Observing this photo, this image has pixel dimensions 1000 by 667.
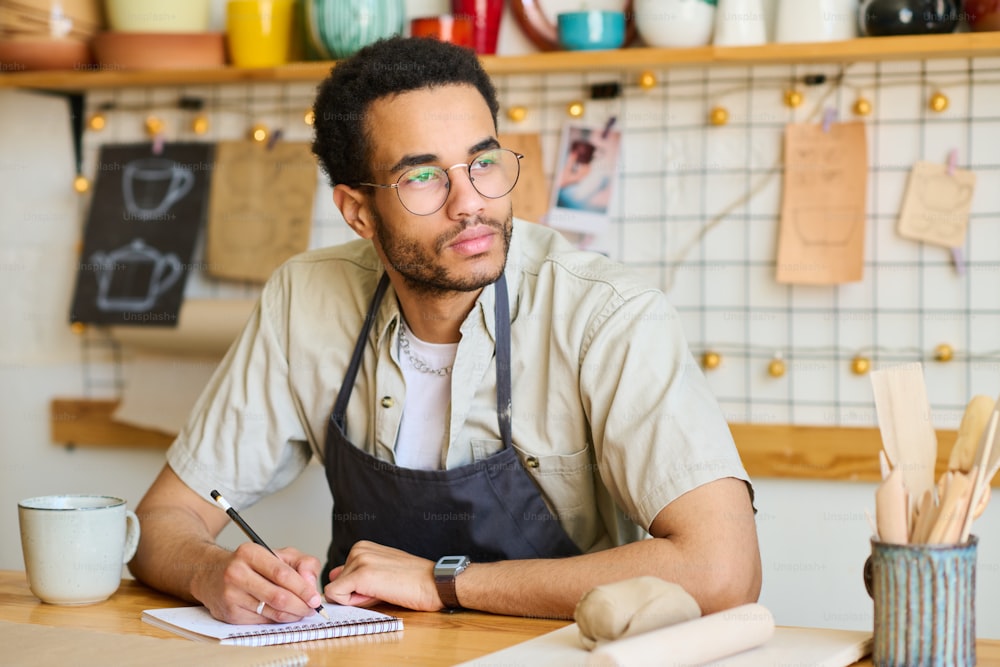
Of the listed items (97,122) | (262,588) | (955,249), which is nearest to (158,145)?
(97,122)

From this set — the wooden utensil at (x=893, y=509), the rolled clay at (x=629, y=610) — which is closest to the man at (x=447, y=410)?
the rolled clay at (x=629, y=610)

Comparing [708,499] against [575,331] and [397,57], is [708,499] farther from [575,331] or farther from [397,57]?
[397,57]

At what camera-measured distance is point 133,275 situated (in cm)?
237

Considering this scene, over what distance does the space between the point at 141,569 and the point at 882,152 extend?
1.37m

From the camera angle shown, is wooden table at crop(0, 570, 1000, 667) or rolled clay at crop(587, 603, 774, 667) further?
wooden table at crop(0, 570, 1000, 667)

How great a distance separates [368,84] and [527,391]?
0.46 metres

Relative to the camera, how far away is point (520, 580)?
1.22 meters

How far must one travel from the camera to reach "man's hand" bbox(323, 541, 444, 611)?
1217 mm

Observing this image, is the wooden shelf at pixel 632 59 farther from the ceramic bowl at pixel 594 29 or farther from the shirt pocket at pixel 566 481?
the shirt pocket at pixel 566 481

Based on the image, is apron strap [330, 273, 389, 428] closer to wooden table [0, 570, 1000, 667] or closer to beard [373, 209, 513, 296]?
beard [373, 209, 513, 296]

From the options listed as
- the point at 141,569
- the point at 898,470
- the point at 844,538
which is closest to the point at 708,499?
the point at 898,470

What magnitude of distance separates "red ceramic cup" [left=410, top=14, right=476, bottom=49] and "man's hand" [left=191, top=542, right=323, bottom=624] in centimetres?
109

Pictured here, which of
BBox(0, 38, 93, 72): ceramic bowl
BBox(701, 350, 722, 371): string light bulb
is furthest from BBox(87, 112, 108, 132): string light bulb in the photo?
BBox(701, 350, 722, 371): string light bulb

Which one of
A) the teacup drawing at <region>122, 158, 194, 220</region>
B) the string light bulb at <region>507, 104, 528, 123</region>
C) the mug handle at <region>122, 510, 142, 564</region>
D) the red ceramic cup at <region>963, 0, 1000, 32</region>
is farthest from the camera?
the teacup drawing at <region>122, 158, 194, 220</region>
